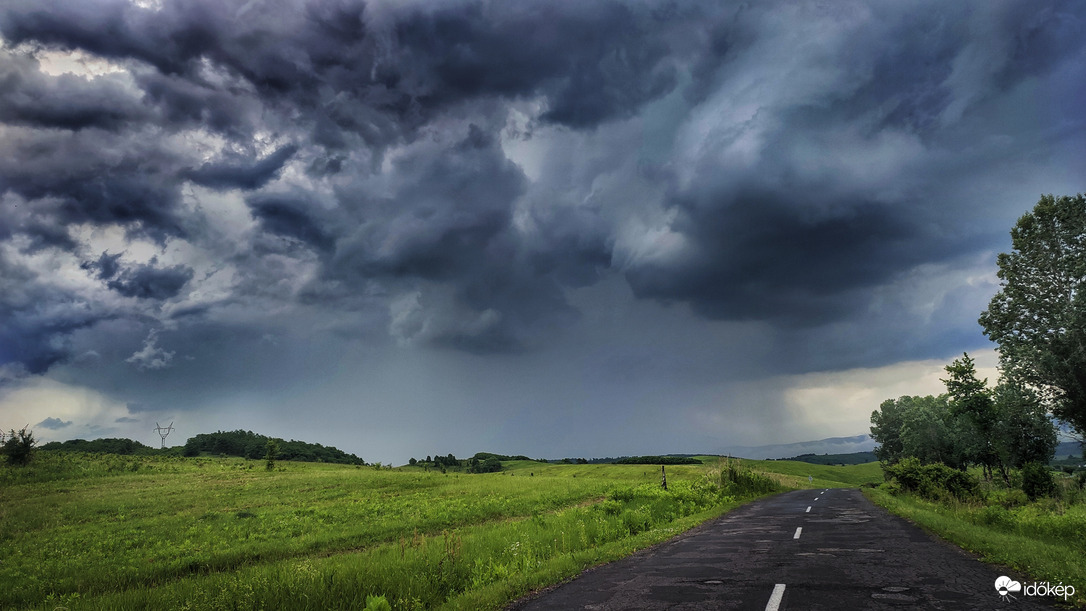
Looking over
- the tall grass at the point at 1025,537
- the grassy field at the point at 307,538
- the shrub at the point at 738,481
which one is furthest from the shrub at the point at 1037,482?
the grassy field at the point at 307,538

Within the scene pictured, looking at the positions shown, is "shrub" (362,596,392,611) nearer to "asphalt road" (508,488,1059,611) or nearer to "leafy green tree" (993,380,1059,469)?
"asphalt road" (508,488,1059,611)

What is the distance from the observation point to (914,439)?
84.0m

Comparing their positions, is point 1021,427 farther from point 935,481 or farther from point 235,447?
point 235,447

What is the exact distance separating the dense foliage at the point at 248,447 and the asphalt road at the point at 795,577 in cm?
15767

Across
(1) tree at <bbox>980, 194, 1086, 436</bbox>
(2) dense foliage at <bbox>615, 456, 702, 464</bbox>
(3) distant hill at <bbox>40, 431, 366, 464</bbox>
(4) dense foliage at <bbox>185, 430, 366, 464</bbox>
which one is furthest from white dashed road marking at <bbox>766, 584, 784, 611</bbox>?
(4) dense foliage at <bbox>185, 430, 366, 464</bbox>

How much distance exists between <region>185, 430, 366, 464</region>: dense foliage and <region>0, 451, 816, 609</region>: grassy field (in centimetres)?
10483

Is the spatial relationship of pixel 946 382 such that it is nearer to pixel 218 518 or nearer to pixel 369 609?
pixel 369 609

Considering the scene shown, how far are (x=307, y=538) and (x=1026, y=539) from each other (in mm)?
28067

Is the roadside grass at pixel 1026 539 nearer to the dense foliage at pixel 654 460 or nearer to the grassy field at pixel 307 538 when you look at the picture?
the grassy field at pixel 307 538

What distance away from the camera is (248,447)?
162m

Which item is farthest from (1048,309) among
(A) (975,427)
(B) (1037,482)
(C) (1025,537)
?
(C) (1025,537)

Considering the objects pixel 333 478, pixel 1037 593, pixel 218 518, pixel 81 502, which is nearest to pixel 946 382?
pixel 1037 593

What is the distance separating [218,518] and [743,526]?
3214 centimetres

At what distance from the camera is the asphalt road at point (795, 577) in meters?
8.32
